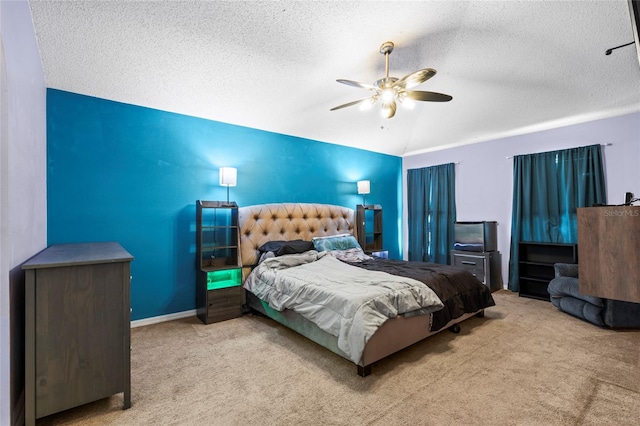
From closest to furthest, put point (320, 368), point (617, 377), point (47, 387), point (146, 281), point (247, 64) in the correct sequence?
point (47, 387) → point (617, 377) → point (320, 368) → point (247, 64) → point (146, 281)

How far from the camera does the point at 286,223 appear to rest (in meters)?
3.87

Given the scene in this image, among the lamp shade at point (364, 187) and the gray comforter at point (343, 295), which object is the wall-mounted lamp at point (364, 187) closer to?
the lamp shade at point (364, 187)

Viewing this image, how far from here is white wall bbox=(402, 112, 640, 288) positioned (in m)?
3.45

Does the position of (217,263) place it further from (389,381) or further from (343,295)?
(389,381)

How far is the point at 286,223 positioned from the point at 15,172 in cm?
267

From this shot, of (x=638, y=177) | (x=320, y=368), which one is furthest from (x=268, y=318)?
(x=638, y=177)

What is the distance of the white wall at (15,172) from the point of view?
1.26m

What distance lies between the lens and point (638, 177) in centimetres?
335

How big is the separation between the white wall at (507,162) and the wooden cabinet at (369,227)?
105 centimetres

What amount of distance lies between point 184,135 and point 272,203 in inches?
53.5

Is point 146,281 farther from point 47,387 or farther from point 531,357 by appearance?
point 531,357

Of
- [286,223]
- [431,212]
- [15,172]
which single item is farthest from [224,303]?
[431,212]

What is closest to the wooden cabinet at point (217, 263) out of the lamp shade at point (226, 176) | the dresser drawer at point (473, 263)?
the lamp shade at point (226, 176)

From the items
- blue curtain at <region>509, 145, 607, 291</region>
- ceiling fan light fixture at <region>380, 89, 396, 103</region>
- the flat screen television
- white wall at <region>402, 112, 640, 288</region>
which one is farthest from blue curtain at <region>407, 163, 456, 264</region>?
ceiling fan light fixture at <region>380, 89, 396, 103</region>
